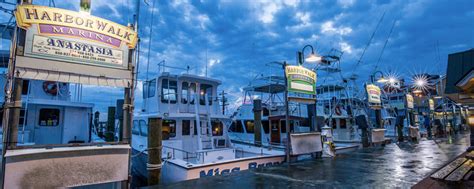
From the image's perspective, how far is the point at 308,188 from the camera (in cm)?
481

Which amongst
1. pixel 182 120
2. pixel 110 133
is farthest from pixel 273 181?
pixel 110 133

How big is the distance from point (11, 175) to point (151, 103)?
7.57m

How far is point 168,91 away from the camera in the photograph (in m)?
10.5

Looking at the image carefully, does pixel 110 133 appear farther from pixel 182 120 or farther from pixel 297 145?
pixel 297 145

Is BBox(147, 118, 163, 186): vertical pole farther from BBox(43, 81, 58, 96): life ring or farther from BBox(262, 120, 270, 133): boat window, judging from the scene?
BBox(262, 120, 270, 133): boat window

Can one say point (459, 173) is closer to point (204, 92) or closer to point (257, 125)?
point (257, 125)

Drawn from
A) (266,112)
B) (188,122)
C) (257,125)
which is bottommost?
(257,125)

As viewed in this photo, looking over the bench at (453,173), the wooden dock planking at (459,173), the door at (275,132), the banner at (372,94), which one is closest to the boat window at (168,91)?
the door at (275,132)

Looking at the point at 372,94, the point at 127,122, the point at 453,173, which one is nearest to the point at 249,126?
the point at 372,94

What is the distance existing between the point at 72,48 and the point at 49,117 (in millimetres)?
6493

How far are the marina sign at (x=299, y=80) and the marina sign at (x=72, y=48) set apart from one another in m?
4.92

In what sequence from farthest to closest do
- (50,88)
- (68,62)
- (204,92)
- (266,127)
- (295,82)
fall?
1. (266,127)
2. (204,92)
3. (50,88)
4. (295,82)
5. (68,62)

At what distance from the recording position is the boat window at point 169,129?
32.3 feet

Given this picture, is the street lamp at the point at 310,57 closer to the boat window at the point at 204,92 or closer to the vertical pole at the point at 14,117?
the boat window at the point at 204,92
